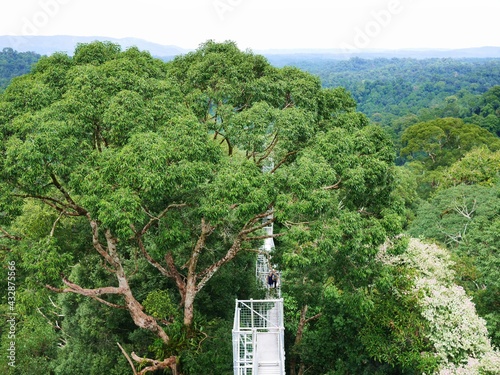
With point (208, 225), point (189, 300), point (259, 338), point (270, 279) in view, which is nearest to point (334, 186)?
point (208, 225)

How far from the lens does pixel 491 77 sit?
5787 inches

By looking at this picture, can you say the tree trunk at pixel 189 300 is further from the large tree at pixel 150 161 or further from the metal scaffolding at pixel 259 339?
the metal scaffolding at pixel 259 339

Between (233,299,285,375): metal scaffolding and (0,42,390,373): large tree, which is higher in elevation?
(0,42,390,373): large tree

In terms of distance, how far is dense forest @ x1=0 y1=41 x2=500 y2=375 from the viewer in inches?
324

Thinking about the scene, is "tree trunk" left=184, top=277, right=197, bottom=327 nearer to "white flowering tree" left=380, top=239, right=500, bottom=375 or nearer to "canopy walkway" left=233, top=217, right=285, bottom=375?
"canopy walkway" left=233, top=217, right=285, bottom=375

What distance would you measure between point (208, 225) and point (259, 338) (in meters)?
3.07

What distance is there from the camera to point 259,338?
33.8 feet

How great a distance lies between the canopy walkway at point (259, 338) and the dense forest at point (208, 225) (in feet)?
2.28

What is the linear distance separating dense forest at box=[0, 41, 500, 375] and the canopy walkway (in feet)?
2.28

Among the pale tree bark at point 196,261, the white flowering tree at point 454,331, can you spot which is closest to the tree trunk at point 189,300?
the pale tree bark at point 196,261

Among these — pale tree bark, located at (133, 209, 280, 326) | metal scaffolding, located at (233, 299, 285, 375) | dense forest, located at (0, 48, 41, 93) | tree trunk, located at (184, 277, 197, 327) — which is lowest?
metal scaffolding, located at (233, 299, 285, 375)

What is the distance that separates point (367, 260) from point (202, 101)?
18.3 ft

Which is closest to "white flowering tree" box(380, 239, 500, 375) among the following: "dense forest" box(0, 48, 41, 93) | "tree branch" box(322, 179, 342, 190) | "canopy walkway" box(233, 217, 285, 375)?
"canopy walkway" box(233, 217, 285, 375)

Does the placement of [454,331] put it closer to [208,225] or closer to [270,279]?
[270,279]
